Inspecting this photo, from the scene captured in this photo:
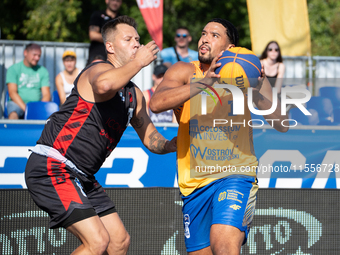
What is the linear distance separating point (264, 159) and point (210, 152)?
1884mm

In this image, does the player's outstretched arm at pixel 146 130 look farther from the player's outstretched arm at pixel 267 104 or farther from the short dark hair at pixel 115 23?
the player's outstretched arm at pixel 267 104

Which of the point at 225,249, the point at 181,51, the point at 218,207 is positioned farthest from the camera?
the point at 181,51

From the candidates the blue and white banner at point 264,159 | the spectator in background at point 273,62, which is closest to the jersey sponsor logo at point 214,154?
the blue and white banner at point 264,159

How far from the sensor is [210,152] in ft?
12.1

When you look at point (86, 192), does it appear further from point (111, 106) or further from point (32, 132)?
point (32, 132)

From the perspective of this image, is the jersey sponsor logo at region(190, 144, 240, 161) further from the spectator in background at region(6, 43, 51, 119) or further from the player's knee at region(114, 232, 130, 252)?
the spectator in background at region(6, 43, 51, 119)

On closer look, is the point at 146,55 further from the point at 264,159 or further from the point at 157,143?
the point at 264,159

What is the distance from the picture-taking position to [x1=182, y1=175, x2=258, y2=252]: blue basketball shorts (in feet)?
11.3

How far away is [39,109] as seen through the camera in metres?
6.79

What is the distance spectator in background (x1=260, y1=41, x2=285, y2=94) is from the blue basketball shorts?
465cm

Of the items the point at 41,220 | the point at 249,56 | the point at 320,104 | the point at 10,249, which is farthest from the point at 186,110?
the point at 320,104

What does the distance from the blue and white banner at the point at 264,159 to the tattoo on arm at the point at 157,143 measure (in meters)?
1.05

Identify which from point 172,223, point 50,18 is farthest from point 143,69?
point 50,18

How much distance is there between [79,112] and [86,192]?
76 cm
